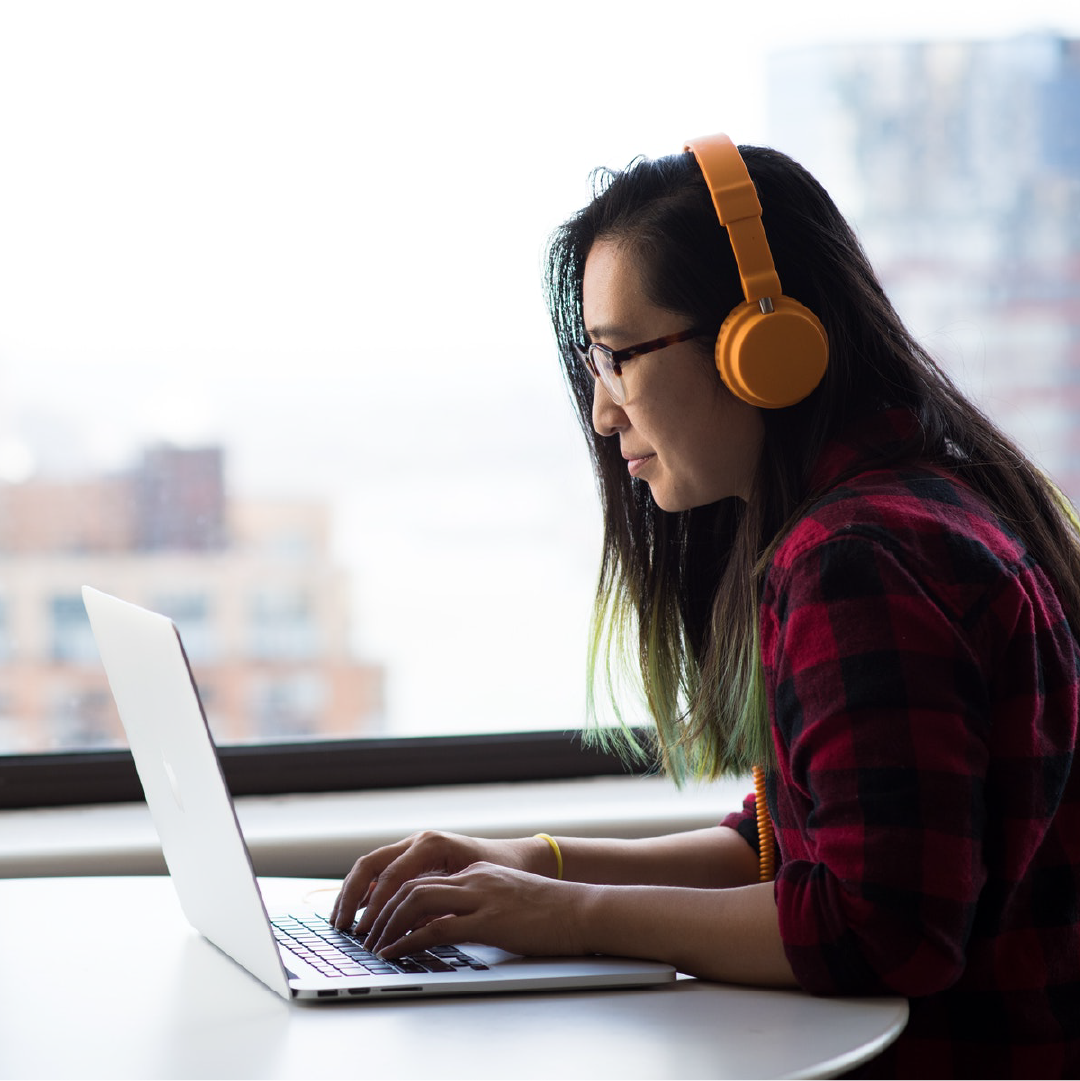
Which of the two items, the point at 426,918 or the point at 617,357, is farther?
the point at 617,357

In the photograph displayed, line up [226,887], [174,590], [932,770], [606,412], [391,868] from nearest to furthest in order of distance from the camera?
[932,770] → [226,887] → [391,868] → [606,412] → [174,590]

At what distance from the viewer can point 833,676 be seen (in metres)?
0.87

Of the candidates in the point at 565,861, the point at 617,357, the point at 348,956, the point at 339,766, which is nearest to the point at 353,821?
the point at 339,766

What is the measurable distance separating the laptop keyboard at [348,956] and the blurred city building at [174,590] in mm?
804

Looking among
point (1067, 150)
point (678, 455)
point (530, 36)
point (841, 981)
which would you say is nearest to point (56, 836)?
point (678, 455)

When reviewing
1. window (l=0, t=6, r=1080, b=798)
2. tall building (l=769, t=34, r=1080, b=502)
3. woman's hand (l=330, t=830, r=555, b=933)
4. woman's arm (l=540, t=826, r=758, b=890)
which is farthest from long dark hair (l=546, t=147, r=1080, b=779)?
tall building (l=769, t=34, r=1080, b=502)

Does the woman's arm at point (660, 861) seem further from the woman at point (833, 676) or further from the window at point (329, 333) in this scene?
the window at point (329, 333)

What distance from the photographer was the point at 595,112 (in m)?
1.86

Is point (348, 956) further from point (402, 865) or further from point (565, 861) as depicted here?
point (565, 861)

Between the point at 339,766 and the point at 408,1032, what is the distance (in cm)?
108

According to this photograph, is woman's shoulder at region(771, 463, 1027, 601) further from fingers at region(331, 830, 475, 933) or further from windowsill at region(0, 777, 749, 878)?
windowsill at region(0, 777, 749, 878)

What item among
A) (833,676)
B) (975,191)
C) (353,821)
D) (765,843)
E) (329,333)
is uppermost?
(975,191)

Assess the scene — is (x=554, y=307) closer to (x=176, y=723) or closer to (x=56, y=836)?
(x=176, y=723)

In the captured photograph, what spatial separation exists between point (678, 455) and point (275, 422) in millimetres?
891
